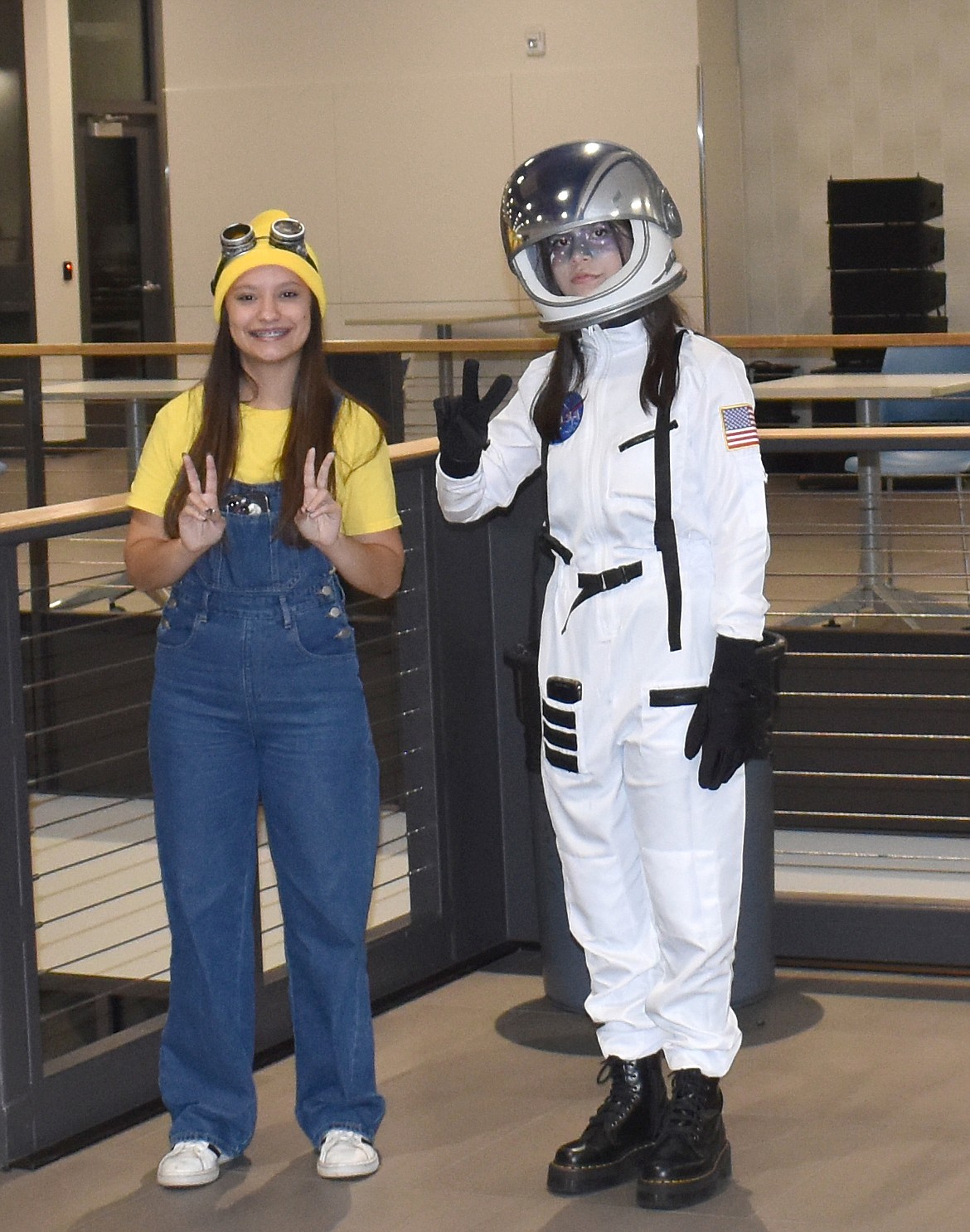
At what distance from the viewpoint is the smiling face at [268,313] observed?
96.9 inches

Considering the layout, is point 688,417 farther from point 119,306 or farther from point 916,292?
point 119,306

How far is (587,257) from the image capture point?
2.49 meters

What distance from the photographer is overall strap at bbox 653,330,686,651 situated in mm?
2436

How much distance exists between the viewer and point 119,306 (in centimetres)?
1265

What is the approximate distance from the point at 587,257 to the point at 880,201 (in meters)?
8.15

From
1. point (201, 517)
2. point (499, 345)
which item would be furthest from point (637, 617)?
point (499, 345)

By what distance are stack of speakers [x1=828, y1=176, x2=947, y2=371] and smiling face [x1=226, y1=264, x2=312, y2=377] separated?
26.5 feet

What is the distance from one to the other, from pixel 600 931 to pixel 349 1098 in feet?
1.47

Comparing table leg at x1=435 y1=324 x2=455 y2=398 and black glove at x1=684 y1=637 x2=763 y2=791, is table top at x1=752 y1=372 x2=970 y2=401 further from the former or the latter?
black glove at x1=684 y1=637 x2=763 y2=791

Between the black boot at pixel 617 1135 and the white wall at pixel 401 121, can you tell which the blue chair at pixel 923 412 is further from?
the white wall at pixel 401 121

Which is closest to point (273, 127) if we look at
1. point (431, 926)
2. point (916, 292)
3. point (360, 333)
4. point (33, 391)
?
point (360, 333)

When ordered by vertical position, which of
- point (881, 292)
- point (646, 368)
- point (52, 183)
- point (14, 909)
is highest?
point (52, 183)

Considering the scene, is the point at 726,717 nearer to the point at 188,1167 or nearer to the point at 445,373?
the point at 188,1167

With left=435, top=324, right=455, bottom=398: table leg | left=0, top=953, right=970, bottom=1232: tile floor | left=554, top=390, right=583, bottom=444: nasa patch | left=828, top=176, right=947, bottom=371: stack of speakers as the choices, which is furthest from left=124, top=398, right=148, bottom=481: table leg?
left=828, top=176, right=947, bottom=371: stack of speakers
